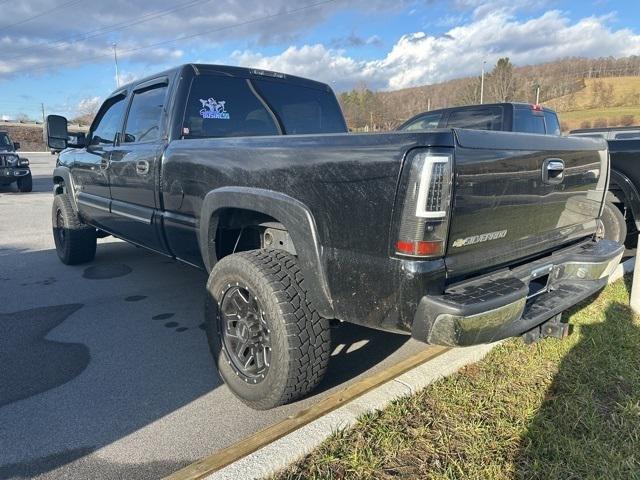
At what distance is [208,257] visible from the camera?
120 inches

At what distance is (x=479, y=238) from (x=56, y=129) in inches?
178

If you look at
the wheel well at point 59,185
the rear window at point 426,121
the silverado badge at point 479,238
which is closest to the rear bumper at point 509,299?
the silverado badge at point 479,238

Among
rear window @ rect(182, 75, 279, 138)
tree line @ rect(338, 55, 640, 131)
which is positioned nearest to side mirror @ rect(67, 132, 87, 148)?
rear window @ rect(182, 75, 279, 138)

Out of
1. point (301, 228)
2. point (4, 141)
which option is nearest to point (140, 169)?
point (301, 228)

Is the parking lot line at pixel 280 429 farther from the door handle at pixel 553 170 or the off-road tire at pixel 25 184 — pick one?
the off-road tire at pixel 25 184

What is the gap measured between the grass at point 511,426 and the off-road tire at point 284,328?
1.15 feet

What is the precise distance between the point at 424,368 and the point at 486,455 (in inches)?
28.1

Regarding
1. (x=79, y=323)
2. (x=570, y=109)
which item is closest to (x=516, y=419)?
(x=79, y=323)

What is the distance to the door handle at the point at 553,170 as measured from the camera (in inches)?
94.8

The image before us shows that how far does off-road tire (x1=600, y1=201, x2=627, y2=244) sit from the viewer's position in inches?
188

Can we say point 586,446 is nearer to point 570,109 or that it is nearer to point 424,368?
point 424,368

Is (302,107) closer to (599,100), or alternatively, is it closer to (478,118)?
(478,118)

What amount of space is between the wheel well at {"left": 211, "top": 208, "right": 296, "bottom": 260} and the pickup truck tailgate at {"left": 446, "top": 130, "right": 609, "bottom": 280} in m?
1.01

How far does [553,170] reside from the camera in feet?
8.11
